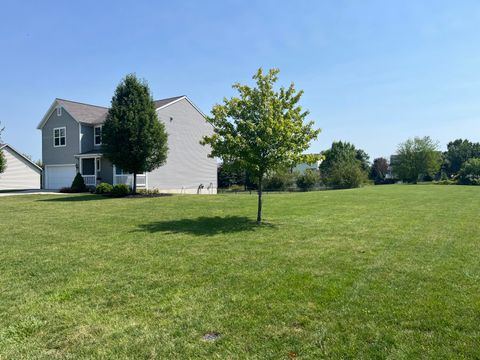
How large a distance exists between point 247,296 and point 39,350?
2364 mm

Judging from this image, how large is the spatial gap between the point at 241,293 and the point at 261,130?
6.55 m

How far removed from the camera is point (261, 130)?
10.5 metres

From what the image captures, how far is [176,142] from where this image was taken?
29.4m

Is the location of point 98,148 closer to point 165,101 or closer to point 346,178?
point 165,101

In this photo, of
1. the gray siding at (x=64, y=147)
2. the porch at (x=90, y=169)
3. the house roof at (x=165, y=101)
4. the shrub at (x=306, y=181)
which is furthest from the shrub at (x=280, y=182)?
the gray siding at (x=64, y=147)

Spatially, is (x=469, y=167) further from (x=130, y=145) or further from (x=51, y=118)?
(x=51, y=118)

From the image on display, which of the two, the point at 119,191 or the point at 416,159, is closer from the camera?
the point at 119,191

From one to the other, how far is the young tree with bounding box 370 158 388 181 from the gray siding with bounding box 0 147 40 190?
57.1 meters

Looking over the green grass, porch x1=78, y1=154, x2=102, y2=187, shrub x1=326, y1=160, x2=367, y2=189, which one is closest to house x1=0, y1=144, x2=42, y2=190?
porch x1=78, y1=154, x2=102, y2=187

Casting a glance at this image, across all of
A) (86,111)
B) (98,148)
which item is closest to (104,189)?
(98,148)

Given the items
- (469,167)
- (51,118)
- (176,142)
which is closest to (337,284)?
(176,142)

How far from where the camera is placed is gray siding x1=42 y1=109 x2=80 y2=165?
2831 cm

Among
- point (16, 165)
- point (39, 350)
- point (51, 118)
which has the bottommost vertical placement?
point (39, 350)

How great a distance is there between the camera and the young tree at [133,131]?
21.4 m
